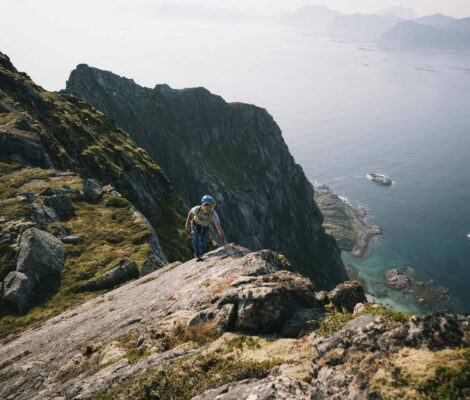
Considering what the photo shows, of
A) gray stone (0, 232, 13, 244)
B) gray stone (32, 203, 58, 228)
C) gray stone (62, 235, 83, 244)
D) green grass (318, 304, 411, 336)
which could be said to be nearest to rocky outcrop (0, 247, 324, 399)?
green grass (318, 304, 411, 336)

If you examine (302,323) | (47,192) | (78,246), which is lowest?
(78,246)

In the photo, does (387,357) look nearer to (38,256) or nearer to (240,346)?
(240,346)

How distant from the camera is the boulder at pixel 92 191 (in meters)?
47.1

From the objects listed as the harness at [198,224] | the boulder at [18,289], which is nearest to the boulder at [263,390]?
the harness at [198,224]

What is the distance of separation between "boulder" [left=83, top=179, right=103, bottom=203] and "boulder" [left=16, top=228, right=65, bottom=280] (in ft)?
42.1

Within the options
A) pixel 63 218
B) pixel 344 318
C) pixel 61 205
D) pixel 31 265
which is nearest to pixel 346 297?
pixel 344 318

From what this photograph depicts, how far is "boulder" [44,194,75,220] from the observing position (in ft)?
136

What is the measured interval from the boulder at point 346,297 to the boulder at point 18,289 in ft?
83.6

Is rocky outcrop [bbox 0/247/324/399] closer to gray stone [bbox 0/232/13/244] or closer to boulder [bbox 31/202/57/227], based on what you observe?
gray stone [bbox 0/232/13/244]

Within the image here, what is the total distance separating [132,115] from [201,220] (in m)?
170

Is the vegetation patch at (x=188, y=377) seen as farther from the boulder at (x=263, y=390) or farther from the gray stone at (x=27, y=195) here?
the gray stone at (x=27, y=195)

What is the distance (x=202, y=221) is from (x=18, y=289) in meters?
17.4

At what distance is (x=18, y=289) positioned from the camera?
1156 inches

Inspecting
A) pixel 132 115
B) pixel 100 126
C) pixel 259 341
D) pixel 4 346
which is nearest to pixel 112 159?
pixel 100 126
